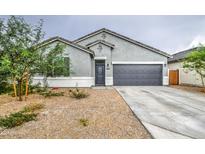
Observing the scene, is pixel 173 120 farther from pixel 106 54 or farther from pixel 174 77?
pixel 174 77

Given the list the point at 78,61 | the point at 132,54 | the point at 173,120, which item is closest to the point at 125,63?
the point at 132,54

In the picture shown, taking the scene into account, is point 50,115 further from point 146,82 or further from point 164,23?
point 164,23

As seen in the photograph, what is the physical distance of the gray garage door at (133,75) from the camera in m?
24.5

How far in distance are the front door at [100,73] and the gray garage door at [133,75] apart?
3.51ft

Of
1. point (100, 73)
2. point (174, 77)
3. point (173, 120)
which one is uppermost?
point (100, 73)

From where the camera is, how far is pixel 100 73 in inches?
960

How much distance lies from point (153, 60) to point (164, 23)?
157 inches

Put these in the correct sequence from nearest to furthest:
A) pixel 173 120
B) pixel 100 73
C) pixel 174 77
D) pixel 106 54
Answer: pixel 173 120 < pixel 106 54 < pixel 100 73 < pixel 174 77

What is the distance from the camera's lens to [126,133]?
22.7 ft

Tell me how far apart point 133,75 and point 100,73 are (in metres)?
3.14

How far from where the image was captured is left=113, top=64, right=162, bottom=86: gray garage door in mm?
24531

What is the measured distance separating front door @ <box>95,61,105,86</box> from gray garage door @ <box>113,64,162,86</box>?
1071 millimetres
